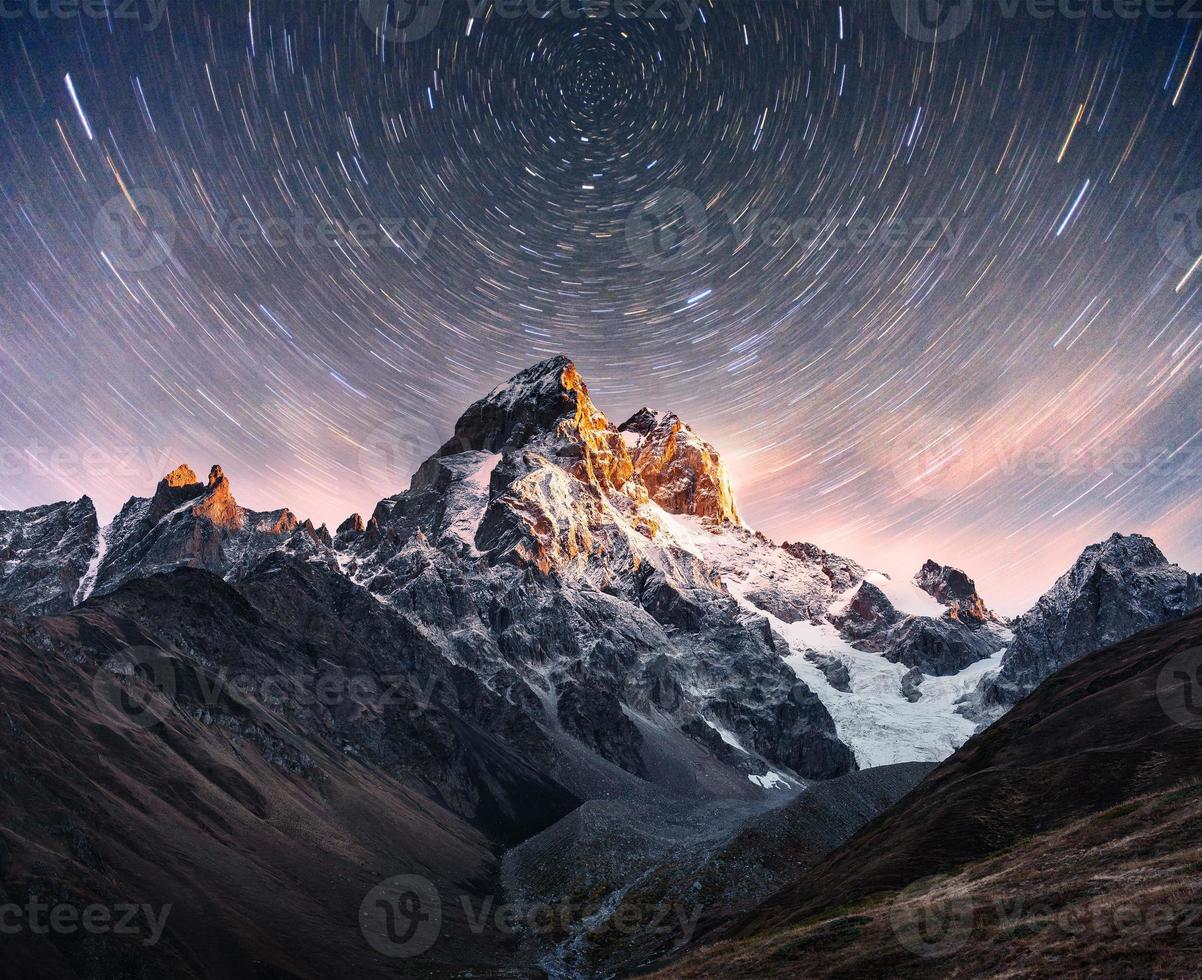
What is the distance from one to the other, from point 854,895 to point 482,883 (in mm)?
54657

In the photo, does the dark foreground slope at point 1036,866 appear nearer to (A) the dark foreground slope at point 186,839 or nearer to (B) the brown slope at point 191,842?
(A) the dark foreground slope at point 186,839

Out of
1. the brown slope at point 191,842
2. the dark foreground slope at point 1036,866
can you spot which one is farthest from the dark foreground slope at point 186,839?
the dark foreground slope at point 1036,866

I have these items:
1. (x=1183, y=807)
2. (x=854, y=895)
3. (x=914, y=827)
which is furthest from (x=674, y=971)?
(x=1183, y=807)

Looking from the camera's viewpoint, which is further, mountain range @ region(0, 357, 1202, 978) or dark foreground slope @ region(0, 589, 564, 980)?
mountain range @ region(0, 357, 1202, 978)

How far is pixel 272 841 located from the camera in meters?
64.1

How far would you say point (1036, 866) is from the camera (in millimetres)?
32281

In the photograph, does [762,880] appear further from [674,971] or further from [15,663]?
[15,663]

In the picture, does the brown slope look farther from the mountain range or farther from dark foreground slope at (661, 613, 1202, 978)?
dark foreground slope at (661, 613, 1202, 978)

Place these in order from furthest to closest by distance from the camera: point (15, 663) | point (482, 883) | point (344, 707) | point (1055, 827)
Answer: point (344, 707) → point (482, 883) → point (15, 663) → point (1055, 827)

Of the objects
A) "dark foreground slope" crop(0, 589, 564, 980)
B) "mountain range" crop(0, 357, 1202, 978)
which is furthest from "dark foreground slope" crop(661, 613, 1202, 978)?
"dark foreground slope" crop(0, 589, 564, 980)

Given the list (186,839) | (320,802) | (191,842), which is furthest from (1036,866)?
(320,802)

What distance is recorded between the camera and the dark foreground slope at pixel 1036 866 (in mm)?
22406

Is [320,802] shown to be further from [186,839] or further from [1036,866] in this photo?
[1036,866]

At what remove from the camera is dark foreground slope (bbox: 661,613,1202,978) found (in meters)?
22.4
